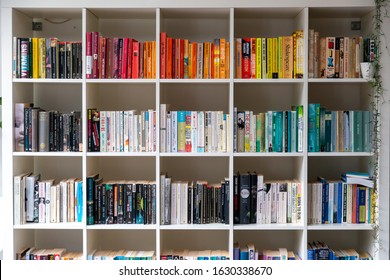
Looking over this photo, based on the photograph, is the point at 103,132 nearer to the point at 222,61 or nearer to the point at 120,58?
the point at 120,58

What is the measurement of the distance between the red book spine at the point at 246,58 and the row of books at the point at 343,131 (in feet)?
1.59

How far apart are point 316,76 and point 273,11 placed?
0.47 metres

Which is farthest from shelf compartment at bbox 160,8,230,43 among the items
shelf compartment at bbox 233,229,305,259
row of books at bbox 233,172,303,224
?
shelf compartment at bbox 233,229,305,259

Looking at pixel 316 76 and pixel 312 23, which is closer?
pixel 316 76

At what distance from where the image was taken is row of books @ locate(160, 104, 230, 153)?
276 cm

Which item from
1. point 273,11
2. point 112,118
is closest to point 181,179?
point 112,118

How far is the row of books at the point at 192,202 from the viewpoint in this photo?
2781 mm

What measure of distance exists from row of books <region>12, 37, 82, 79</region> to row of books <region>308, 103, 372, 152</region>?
1.47m

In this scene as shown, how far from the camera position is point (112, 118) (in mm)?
2768

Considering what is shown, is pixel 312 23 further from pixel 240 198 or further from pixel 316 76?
pixel 240 198

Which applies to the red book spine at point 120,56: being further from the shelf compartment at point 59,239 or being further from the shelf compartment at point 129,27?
the shelf compartment at point 59,239

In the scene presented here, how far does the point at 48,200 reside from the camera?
2.80m

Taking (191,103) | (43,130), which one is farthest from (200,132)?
(43,130)

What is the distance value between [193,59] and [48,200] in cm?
120
